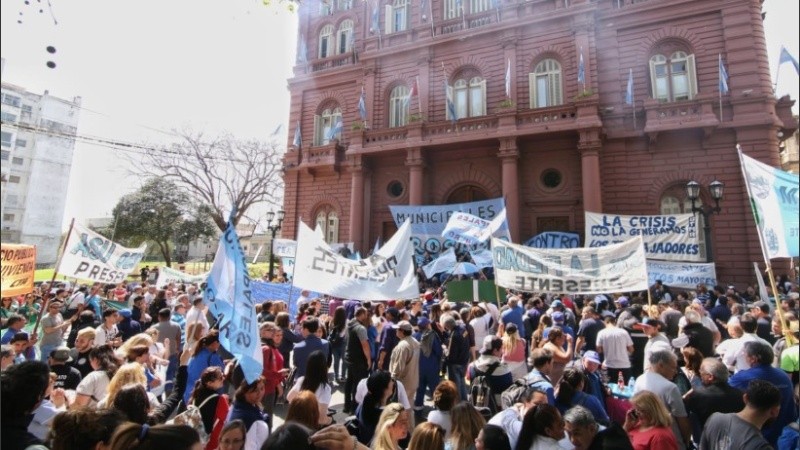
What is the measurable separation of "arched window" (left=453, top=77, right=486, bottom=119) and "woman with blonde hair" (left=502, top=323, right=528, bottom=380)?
16.2 m

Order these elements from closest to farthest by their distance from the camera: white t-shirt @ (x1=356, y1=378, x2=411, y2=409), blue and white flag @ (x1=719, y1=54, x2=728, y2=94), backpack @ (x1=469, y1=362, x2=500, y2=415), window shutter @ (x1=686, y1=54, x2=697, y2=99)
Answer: white t-shirt @ (x1=356, y1=378, x2=411, y2=409)
backpack @ (x1=469, y1=362, x2=500, y2=415)
blue and white flag @ (x1=719, y1=54, x2=728, y2=94)
window shutter @ (x1=686, y1=54, x2=697, y2=99)

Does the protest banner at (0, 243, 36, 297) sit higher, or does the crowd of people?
the protest banner at (0, 243, 36, 297)

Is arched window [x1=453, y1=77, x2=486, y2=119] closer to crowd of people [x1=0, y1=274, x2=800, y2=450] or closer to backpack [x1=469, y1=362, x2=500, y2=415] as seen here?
crowd of people [x1=0, y1=274, x2=800, y2=450]

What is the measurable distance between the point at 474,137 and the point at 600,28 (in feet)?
23.8

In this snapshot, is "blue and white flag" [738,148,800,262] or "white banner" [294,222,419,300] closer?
"blue and white flag" [738,148,800,262]

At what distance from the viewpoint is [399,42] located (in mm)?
23719

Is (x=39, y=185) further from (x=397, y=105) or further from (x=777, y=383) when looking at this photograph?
(x=777, y=383)

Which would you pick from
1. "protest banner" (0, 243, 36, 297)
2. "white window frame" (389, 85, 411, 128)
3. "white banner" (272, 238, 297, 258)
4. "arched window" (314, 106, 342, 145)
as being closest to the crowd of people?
"protest banner" (0, 243, 36, 297)

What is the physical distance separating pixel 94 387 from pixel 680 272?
13.5 m

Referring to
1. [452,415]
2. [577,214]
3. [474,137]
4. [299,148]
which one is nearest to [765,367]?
[452,415]

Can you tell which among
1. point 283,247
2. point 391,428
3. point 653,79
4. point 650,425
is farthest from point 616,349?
point 653,79

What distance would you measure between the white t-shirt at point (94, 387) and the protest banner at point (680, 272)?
12630 mm

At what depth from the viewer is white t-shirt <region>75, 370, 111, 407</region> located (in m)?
4.26

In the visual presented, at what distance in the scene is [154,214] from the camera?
123 feet
